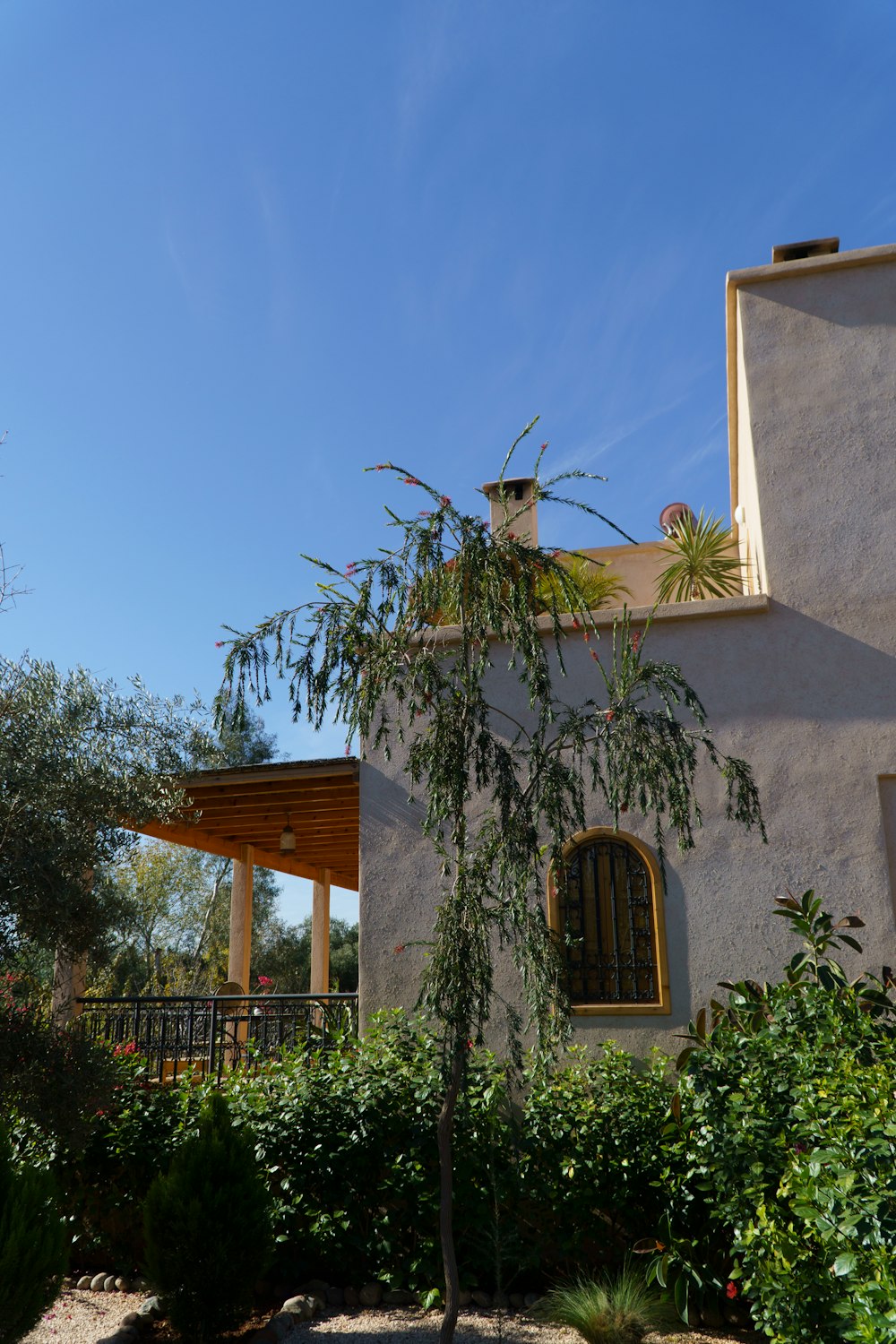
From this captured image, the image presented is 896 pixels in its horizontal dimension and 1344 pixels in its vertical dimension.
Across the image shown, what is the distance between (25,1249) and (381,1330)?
231 centimetres

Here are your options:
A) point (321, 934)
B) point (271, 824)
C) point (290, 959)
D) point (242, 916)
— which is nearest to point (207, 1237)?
point (271, 824)

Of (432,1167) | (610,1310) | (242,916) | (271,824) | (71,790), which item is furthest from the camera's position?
(242,916)

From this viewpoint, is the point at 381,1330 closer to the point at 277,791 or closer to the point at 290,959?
the point at 277,791

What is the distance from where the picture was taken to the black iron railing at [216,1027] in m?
7.53

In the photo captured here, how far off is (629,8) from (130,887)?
837 inches

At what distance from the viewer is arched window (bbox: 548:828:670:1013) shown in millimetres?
6918

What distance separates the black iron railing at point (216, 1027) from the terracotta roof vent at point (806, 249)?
7.52 metres

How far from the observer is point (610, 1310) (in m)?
5.25

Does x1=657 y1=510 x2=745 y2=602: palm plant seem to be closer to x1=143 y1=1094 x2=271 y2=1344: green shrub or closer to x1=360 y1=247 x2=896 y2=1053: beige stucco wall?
x1=360 y1=247 x2=896 y2=1053: beige stucco wall

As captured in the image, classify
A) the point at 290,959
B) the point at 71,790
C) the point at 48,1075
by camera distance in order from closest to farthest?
the point at 48,1075
the point at 71,790
the point at 290,959

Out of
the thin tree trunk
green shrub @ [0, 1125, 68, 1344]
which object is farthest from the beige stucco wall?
green shrub @ [0, 1125, 68, 1344]

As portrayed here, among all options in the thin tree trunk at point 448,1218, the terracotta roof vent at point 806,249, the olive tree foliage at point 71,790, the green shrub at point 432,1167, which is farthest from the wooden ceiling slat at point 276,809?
the terracotta roof vent at point 806,249

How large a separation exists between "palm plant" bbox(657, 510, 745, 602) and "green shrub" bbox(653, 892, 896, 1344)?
3.30 metres

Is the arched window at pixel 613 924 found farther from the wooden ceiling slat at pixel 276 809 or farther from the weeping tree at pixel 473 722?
the wooden ceiling slat at pixel 276 809
